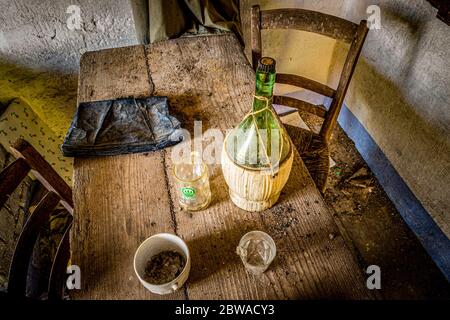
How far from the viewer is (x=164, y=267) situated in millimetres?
853

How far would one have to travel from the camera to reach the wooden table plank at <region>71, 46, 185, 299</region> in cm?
85

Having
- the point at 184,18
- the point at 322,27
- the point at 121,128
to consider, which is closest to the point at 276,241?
the point at 121,128

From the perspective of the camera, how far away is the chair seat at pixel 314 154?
5.41 ft

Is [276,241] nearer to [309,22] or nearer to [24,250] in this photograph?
[24,250]

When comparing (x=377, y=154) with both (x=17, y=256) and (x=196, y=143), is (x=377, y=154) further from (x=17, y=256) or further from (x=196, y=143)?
(x=17, y=256)

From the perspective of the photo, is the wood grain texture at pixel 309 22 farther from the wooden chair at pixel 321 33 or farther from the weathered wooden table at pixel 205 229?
the weathered wooden table at pixel 205 229

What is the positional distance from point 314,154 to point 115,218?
1130 mm

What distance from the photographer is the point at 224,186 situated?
1.05 meters

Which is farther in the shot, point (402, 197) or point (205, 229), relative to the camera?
point (402, 197)

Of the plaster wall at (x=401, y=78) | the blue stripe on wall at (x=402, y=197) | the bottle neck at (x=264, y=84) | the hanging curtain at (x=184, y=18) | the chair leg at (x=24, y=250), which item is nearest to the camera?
the bottle neck at (x=264, y=84)

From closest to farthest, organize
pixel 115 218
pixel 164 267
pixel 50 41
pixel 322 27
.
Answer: pixel 164 267 < pixel 115 218 < pixel 322 27 < pixel 50 41

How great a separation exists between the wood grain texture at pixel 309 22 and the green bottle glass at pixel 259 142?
95cm

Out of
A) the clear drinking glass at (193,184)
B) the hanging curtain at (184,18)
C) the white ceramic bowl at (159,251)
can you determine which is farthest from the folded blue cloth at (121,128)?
the hanging curtain at (184,18)
